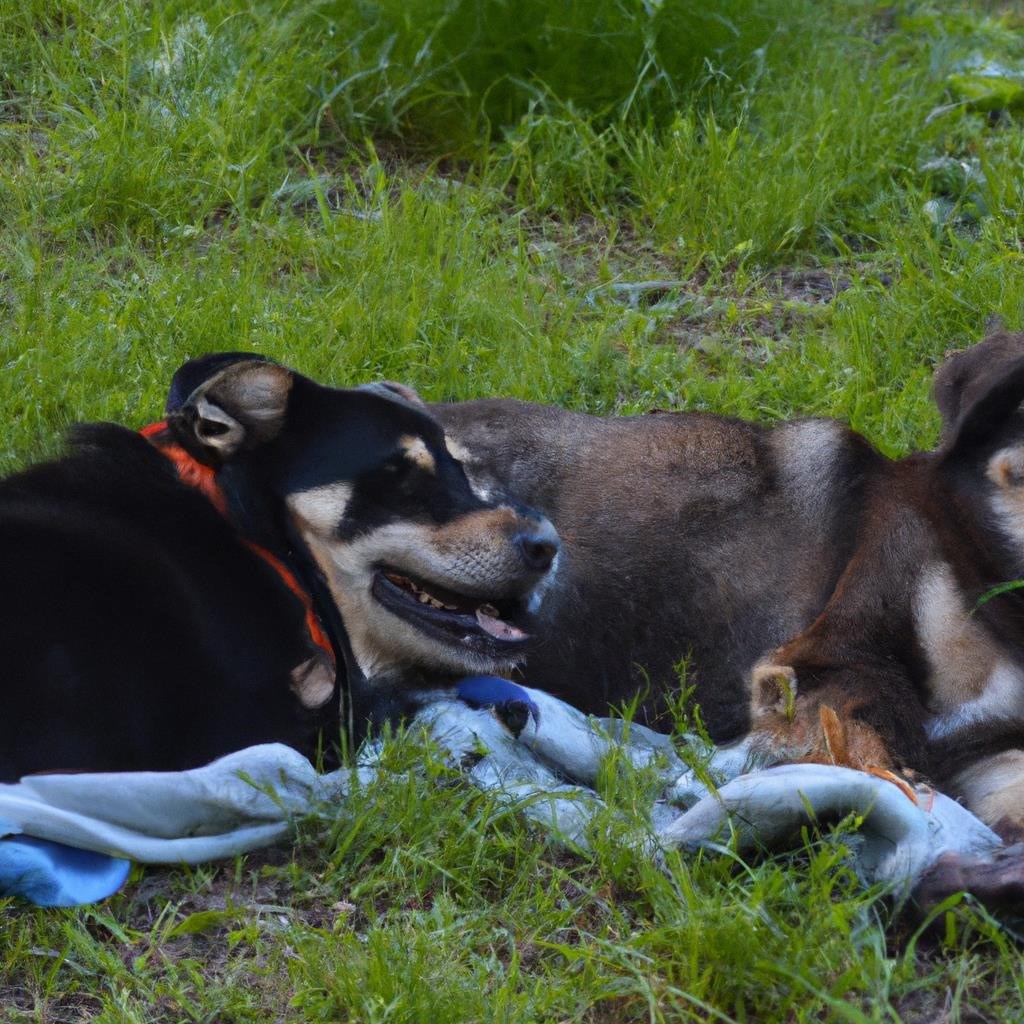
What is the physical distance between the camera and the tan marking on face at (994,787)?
367 cm

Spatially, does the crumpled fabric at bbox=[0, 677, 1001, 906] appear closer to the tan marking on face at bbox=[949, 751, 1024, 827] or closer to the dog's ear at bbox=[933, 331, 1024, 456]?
the tan marking on face at bbox=[949, 751, 1024, 827]

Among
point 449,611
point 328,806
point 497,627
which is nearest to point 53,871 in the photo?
point 328,806

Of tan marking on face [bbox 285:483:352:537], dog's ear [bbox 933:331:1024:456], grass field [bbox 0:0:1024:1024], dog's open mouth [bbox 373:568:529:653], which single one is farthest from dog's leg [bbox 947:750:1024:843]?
tan marking on face [bbox 285:483:352:537]

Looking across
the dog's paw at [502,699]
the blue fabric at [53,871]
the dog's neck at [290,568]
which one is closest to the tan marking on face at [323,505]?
the dog's neck at [290,568]

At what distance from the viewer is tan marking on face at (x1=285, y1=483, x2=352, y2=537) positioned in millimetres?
3930

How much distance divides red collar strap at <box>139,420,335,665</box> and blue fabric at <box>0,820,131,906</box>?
88 cm

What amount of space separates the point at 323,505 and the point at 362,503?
0.10 meters

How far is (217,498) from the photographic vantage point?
3.96 metres

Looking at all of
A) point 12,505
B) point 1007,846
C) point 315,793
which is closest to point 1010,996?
point 1007,846

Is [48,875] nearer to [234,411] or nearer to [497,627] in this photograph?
[234,411]

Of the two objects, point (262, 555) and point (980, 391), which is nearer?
point (262, 555)

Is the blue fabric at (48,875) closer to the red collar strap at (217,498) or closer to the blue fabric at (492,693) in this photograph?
the red collar strap at (217,498)

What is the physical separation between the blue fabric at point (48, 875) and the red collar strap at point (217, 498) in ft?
2.89

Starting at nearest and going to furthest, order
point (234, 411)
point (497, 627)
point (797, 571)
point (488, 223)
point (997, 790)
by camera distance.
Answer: point (997, 790), point (234, 411), point (497, 627), point (797, 571), point (488, 223)
